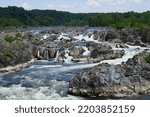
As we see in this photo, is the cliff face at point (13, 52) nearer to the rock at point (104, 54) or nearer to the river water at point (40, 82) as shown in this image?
the river water at point (40, 82)

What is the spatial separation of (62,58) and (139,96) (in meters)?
23.2

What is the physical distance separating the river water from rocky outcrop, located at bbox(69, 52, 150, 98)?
3.23 ft

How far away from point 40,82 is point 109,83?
7.61m

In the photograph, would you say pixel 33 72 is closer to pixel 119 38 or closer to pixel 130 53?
pixel 130 53

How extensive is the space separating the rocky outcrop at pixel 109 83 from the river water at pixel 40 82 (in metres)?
0.99

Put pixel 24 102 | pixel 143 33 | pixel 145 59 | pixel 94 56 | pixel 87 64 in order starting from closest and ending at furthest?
pixel 24 102
pixel 145 59
pixel 87 64
pixel 94 56
pixel 143 33

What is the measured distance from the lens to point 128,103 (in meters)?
8.01

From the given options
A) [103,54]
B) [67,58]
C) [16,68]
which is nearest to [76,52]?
[67,58]

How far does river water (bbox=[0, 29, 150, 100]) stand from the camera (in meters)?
26.2

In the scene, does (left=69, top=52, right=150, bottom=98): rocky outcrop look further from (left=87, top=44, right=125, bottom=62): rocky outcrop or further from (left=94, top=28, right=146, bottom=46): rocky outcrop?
(left=94, top=28, right=146, bottom=46): rocky outcrop

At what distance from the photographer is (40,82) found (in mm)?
31250

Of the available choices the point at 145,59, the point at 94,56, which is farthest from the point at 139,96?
the point at 94,56

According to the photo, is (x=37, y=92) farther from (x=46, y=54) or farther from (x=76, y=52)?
(x=76, y=52)

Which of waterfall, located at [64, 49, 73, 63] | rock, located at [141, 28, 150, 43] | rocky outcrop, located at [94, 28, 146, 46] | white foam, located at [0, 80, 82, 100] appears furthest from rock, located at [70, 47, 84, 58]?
rock, located at [141, 28, 150, 43]
